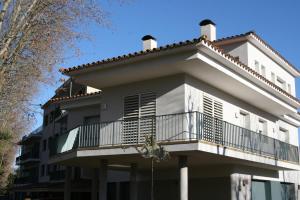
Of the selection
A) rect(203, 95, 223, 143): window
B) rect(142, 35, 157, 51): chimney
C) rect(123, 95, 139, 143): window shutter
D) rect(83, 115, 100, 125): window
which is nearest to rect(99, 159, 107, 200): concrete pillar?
rect(123, 95, 139, 143): window shutter

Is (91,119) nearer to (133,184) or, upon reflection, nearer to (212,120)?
(133,184)

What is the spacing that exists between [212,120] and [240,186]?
145 inches

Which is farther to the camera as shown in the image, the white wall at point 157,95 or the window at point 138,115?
the window at point 138,115

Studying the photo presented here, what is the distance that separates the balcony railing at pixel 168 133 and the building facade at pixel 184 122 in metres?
0.04

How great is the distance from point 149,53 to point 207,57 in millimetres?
2039

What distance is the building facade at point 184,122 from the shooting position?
1598 cm

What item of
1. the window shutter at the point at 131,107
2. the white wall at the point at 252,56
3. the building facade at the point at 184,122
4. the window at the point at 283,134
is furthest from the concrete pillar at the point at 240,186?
the window at the point at 283,134

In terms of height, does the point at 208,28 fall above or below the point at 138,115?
above

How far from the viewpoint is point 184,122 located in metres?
16.4

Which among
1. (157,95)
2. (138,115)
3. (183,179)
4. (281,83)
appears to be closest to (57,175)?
(281,83)

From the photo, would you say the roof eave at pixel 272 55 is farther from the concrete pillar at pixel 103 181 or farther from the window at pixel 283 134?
the concrete pillar at pixel 103 181

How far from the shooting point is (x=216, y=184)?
63.3ft

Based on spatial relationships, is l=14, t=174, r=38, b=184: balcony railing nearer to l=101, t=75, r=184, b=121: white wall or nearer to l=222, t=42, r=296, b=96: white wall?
l=222, t=42, r=296, b=96: white wall

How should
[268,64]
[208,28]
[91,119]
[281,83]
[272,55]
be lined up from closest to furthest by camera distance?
1. [91,119]
2. [208,28]
3. [268,64]
4. [272,55]
5. [281,83]
